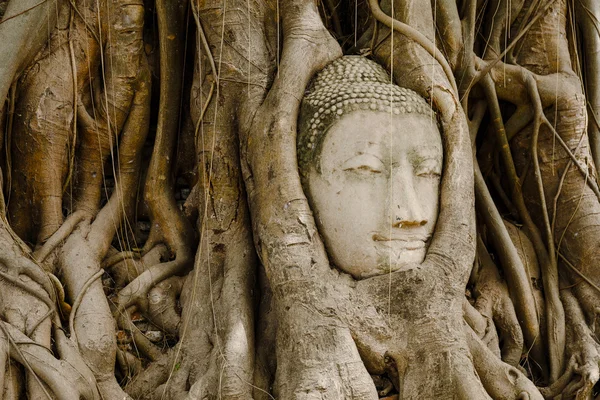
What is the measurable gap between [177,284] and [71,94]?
35.5 inches

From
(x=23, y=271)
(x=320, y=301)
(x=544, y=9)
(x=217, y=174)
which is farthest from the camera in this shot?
(x=544, y=9)

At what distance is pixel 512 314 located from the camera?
3.52 meters

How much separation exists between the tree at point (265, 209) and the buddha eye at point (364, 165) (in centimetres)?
20

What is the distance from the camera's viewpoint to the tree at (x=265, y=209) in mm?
2930

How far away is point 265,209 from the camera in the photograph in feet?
10.1

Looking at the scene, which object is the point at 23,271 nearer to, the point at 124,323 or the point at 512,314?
the point at 124,323

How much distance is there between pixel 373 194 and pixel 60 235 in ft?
4.23

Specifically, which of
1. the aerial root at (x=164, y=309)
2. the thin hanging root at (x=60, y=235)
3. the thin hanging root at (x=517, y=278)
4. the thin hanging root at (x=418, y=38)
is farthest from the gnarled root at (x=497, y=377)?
the thin hanging root at (x=60, y=235)

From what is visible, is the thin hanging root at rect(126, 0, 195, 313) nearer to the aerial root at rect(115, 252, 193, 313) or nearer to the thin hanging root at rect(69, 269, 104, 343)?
the aerial root at rect(115, 252, 193, 313)

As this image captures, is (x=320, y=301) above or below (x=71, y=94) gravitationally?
below

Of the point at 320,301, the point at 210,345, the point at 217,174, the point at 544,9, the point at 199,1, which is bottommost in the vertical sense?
the point at 210,345

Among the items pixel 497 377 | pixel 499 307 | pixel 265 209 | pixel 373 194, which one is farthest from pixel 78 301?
pixel 499 307

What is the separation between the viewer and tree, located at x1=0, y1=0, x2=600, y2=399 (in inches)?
115

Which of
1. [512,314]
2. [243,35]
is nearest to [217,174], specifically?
[243,35]
